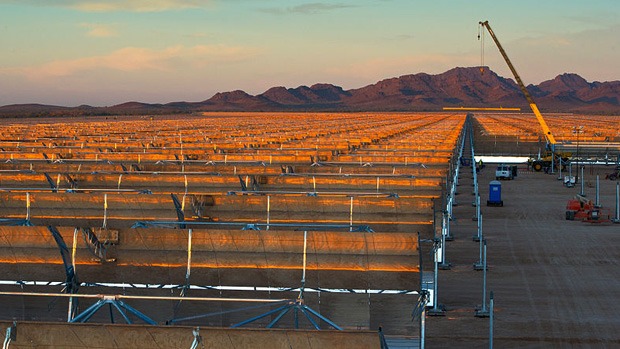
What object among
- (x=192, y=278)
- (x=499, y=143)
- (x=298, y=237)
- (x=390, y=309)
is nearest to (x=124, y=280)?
(x=192, y=278)

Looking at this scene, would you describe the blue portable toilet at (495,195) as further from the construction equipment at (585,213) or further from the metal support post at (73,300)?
the metal support post at (73,300)

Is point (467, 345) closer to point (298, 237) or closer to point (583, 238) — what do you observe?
point (298, 237)

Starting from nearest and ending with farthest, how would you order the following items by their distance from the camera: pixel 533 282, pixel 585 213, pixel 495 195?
pixel 533 282
pixel 585 213
pixel 495 195

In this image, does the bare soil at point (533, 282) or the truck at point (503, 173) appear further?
the truck at point (503, 173)

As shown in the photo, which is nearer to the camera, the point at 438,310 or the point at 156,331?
the point at 156,331

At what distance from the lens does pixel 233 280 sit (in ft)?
58.6

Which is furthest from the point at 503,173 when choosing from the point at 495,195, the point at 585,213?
the point at 585,213

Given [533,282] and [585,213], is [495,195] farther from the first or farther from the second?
[533,282]

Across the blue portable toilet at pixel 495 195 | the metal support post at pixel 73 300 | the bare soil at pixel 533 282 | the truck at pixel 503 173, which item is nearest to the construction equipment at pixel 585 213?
the bare soil at pixel 533 282

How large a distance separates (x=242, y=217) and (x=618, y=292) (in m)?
8.61

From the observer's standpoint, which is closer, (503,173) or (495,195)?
(495,195)

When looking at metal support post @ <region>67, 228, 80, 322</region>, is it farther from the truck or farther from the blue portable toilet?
the truck

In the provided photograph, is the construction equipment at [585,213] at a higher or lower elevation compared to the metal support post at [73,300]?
lower

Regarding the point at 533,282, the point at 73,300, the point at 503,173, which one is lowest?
the point at 503,173
